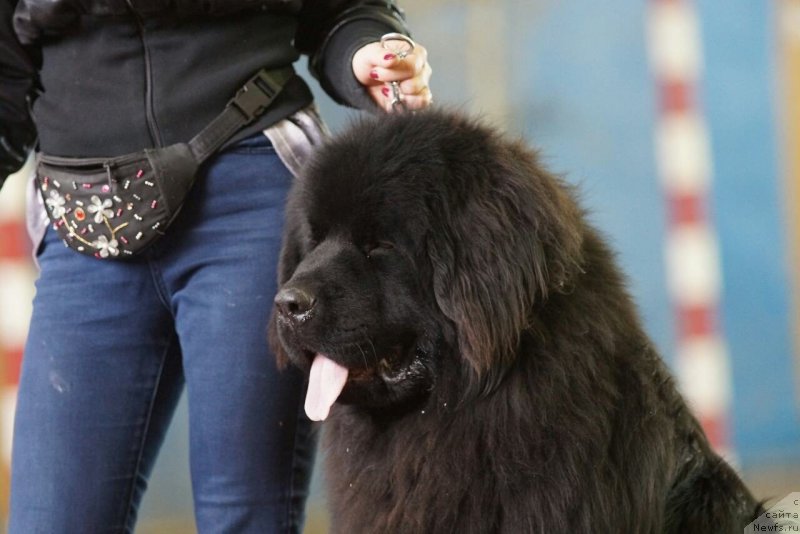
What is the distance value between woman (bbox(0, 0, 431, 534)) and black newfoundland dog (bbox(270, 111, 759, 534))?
0.13 metres

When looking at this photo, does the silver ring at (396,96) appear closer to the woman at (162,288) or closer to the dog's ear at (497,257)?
the woman at (162,288)

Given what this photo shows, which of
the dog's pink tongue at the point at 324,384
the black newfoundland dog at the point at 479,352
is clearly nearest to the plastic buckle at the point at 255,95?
the black newfoundland dog at the point at 479,352

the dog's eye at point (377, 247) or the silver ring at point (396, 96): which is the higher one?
the silver ring at point (396, 96)

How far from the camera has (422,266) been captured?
219cm

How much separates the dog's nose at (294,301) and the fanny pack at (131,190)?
327 millimetres

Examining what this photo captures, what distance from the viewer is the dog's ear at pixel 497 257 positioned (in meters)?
2.12

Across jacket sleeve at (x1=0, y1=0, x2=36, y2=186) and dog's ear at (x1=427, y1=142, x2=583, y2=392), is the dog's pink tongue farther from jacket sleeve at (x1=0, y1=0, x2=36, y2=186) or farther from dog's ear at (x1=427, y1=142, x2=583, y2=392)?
jacket sleeve at (x1=0, y1=0, x2=36, y2=186)

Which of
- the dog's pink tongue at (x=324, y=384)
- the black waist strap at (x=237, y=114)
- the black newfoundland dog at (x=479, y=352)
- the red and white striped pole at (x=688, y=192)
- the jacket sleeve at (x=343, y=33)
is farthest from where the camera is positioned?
the red and white striped pole at (x=688, y=192)

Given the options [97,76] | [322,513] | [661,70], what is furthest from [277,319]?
[661,70]

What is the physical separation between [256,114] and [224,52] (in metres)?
0.15

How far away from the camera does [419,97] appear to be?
2.43 meters

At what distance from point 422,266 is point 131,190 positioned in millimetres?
629

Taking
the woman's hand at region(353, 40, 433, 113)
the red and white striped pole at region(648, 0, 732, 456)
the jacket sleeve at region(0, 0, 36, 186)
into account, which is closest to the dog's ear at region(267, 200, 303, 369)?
the woman's hand at region(353, 40, 433, 113)

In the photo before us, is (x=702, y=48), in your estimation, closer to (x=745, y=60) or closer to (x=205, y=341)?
(x=745, y=60)
